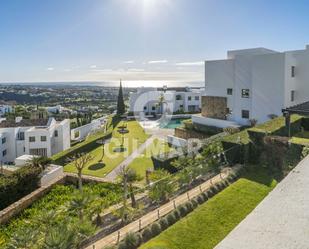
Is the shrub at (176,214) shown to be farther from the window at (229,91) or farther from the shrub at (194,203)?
the window at (229,91)

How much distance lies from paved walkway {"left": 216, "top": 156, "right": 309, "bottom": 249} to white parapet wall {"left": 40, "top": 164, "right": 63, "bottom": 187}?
14.8 m

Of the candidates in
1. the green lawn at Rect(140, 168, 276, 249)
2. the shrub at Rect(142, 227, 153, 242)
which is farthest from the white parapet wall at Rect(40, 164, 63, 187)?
the green lawn at Rect(140, 168, 276, 249)

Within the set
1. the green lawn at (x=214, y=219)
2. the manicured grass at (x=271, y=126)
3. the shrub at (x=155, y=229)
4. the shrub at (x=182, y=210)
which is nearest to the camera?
the green lawn at (x=214, y=219)

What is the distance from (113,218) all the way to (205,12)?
46.1 ft

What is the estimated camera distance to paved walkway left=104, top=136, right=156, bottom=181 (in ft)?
59.6

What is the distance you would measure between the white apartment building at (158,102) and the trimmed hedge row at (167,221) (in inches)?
1783

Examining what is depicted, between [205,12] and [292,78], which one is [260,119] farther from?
[205,12]

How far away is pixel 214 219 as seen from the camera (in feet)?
26.2

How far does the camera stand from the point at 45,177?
16.3 m

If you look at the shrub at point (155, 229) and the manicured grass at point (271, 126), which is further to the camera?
the manicured grass at point (271, 126)

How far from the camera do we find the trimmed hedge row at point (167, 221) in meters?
7.06

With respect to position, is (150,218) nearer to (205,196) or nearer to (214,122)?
(205,196)

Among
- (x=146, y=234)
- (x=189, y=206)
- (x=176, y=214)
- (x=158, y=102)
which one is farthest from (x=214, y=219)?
(x=158, y=102)

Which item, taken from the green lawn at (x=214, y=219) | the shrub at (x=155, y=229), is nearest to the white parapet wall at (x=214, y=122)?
the green lawn at (x=214, y=219)
